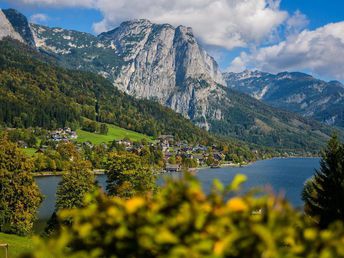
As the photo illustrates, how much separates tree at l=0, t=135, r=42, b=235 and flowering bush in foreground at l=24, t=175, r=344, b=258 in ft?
137

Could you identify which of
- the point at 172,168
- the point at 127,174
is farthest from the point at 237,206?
the point at 172,168

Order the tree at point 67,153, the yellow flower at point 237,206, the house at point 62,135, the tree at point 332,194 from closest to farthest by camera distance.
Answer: the yellow flower at point 237,206 → the tree at point 332,194 → the tree at point 67,153 → the house at point 62,135

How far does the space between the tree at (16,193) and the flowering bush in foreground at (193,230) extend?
4174cm

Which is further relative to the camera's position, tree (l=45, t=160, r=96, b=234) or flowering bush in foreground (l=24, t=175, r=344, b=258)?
tree (l=45, t=160, r=96, b=234)

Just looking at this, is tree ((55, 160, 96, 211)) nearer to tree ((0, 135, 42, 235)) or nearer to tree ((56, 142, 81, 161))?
tree ((0, 135, 42, 235))

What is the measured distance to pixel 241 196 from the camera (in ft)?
12.5

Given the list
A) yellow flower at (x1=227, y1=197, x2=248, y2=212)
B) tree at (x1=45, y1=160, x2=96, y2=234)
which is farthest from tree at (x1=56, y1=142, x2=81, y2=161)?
yellow flower at (x1=227, y1=197, x2=248, y2=212)

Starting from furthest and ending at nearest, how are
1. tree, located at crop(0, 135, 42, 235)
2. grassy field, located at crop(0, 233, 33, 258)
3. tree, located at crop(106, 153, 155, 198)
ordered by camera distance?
tree, located at crop(106, 153, 155, 198) < tree, located at crop(0, 135, 42, 235) < grassy field, located at crop(0, 233, 33, 258)

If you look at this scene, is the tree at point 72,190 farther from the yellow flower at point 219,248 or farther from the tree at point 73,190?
the yellow flower at point 219,248

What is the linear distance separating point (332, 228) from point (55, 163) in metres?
134

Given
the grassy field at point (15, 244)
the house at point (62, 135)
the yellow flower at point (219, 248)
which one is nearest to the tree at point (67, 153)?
the house at point (62, 135)

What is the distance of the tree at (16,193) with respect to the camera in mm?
42938

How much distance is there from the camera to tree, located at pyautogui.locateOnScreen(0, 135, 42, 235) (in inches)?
1690

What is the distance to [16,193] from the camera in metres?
44.7
